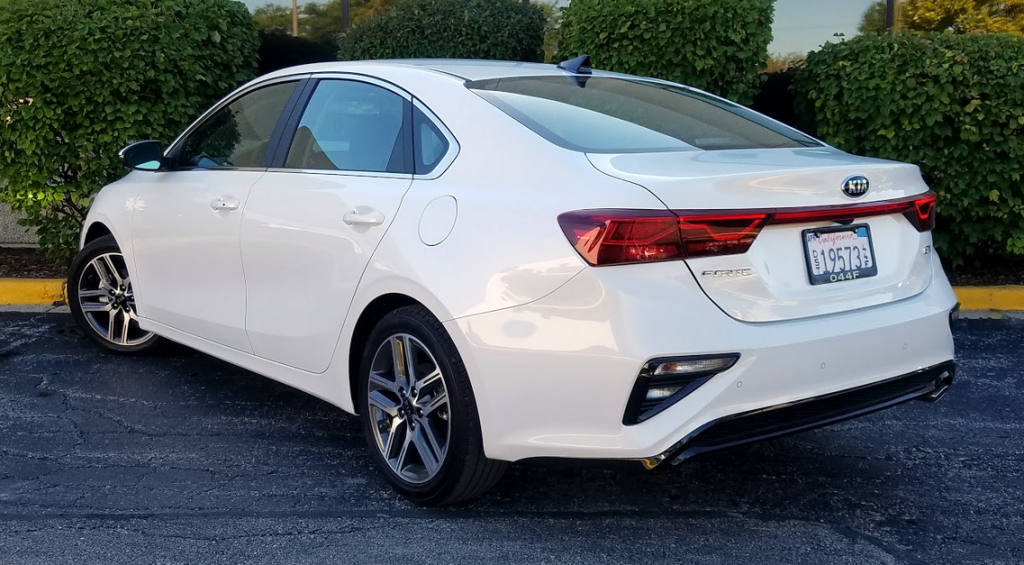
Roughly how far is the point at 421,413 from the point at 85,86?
14.8 ft

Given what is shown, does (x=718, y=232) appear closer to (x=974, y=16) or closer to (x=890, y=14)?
(x=974, y=16)

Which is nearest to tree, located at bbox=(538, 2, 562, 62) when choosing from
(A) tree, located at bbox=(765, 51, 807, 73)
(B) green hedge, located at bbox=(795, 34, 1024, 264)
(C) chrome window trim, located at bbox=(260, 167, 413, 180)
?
(A) tree, located at bbox=(765, 51, 807, 73)

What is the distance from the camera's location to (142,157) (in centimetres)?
484

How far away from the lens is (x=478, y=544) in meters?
3.21

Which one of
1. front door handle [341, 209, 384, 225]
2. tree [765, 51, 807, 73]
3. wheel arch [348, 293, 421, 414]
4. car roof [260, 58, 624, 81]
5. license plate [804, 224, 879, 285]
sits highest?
car roof [260, 58, 624, 81]

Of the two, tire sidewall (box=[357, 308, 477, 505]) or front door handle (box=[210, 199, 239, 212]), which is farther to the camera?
front door handle (box=[210, 199, 239, 212])

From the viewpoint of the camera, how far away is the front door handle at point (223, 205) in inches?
165

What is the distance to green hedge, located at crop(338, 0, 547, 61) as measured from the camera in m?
7.95

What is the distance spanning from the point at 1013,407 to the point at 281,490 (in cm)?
331

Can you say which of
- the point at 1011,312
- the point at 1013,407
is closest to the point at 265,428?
the point at 1013,407

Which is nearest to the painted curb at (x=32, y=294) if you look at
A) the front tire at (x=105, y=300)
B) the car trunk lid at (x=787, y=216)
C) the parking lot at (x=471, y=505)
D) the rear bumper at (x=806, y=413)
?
the front tire at (x=105, y=300)

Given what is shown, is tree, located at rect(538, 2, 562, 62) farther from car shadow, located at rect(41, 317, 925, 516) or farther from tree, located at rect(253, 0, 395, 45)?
car shadow, located at rect(41, 317, 925, 516)

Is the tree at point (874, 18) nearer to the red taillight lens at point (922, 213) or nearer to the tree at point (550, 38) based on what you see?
the tree at point (550, 38)

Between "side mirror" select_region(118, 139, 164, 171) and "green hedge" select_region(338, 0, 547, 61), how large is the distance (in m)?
3.41
